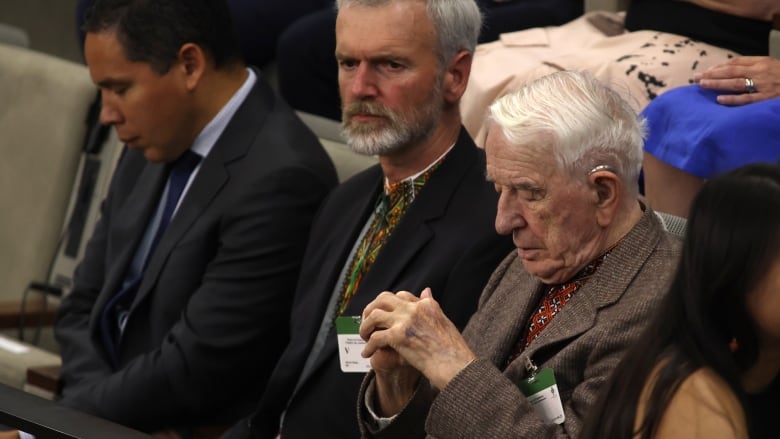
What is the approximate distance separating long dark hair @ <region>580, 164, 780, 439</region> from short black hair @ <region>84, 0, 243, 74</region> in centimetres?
177

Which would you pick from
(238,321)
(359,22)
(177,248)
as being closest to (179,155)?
(177,248)

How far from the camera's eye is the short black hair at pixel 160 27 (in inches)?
133

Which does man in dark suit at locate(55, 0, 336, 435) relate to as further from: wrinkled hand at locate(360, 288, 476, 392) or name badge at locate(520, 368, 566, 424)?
name badge at locate(520, 368, 566, 424)

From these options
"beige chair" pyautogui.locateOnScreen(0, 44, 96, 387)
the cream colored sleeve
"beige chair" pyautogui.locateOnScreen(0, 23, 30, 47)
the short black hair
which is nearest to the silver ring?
the cream colored sleeve

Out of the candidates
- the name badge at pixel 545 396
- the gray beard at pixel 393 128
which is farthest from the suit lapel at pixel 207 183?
the name badge at pixel 545 396

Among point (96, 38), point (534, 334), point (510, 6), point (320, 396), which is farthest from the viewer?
point (510, 6)

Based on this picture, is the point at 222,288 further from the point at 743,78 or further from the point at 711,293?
the point at 711,293

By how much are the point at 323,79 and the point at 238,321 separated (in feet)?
4.45

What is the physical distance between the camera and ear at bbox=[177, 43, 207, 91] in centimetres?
339

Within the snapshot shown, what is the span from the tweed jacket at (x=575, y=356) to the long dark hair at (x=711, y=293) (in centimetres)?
22

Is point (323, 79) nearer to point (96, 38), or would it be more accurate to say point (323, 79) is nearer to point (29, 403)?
point (96, 38)

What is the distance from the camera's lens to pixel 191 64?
340 centimetres

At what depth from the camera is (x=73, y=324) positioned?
3600 mm

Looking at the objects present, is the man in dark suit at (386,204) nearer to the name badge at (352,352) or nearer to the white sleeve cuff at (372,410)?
the name badge at (352,352)
